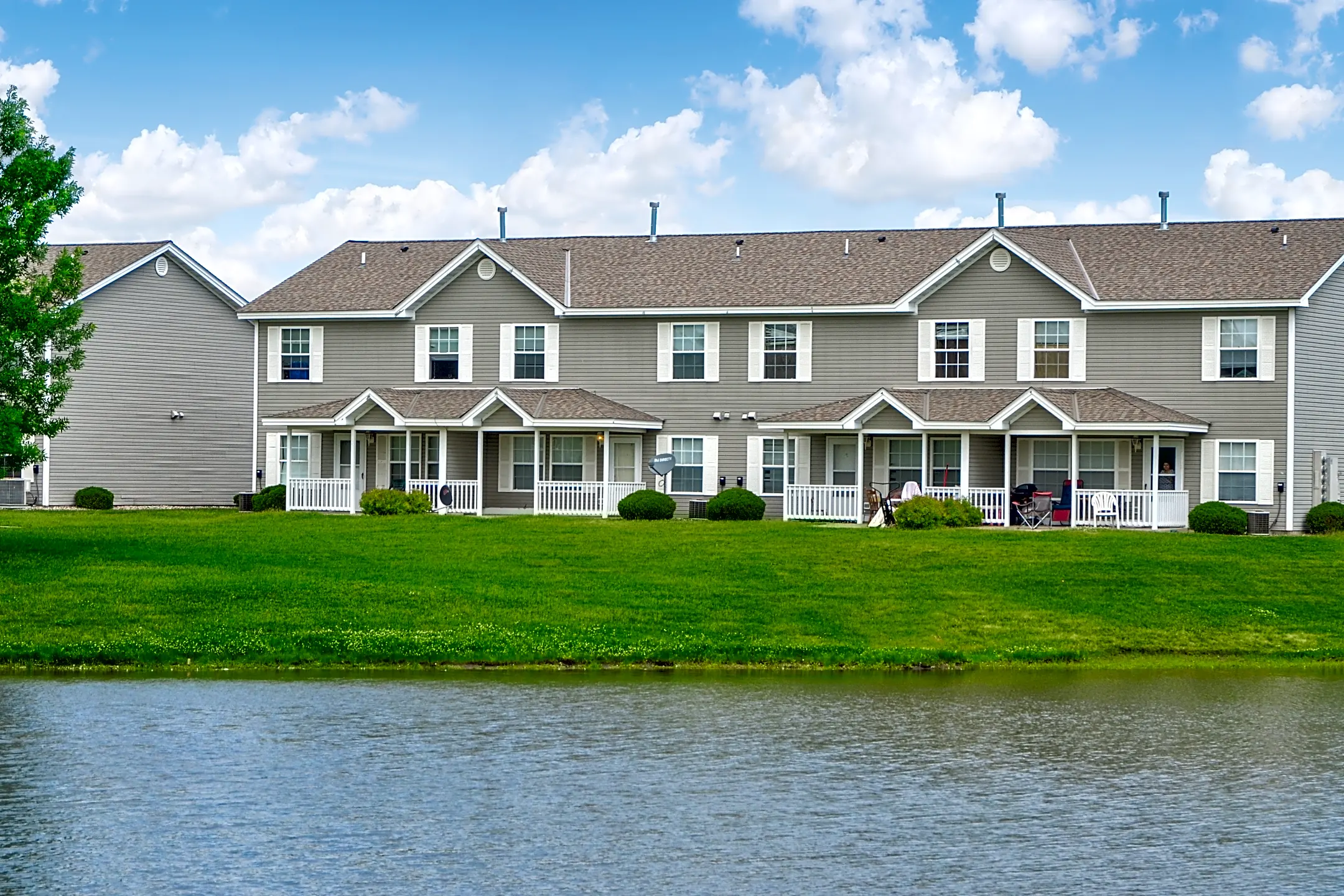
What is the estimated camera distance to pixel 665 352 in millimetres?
45125

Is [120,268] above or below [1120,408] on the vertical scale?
above

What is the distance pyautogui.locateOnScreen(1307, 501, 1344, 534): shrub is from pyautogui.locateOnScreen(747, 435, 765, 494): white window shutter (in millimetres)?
13689

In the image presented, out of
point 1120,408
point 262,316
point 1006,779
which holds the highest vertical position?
point 262,316

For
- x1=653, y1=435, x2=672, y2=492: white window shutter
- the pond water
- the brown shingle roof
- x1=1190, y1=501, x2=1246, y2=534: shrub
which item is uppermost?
the brown shingle roof

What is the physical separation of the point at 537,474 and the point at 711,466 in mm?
4680

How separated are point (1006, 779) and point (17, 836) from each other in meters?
8.85

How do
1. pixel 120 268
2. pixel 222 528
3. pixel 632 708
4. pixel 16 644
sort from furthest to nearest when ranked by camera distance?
pixel 120 268, pixel 222 528, pixel 16 644, pixel 632 708

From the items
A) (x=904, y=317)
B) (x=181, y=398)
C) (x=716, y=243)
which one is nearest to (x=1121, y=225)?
(x=904, y=317)

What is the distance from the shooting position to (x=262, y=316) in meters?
47.5

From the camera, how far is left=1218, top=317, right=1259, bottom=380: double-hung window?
40.5 metres

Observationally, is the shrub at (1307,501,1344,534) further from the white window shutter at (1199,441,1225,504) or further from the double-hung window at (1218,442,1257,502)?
the white window shutter at (1199,441,1225,504)

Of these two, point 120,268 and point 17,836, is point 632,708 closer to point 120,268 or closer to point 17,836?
point 17,836

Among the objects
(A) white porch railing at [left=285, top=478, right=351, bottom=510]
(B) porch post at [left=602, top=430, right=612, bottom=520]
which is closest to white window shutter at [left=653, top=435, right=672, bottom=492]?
(B) porch post at [left=602, top=430, right=612, bottom=520]

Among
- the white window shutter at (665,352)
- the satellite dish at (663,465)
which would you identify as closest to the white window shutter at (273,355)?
the white window shutter at (665,352)
